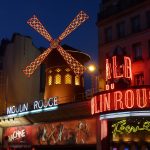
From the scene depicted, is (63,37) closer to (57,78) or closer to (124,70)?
(57,78)

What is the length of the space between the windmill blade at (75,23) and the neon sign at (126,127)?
9.42m

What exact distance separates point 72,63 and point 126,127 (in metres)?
8.09

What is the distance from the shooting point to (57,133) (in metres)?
25.0

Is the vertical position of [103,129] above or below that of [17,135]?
above

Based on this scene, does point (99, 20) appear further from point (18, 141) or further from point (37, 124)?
point (18, 141)

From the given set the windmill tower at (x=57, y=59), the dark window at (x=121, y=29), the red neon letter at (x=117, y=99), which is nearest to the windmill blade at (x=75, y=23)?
the windmill tower at (x=57, y=59)

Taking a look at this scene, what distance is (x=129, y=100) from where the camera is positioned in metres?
18.2

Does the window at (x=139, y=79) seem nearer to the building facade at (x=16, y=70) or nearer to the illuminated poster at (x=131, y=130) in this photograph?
the illuminated poster at (x=131, y=130)

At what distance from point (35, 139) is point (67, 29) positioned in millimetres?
8356

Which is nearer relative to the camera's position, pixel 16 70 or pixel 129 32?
pixel 129 32

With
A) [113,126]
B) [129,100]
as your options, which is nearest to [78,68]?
[113,126]

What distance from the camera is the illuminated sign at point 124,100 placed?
1800 centimetres

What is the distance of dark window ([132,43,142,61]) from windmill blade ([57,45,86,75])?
19.2 feet

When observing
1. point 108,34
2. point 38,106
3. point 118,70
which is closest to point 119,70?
point 118,70
